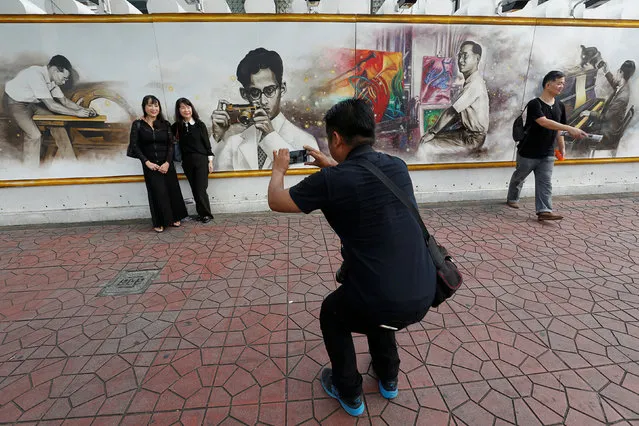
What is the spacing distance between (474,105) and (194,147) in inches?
197

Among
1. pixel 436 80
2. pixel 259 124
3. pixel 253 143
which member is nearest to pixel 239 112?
pixel 259 124

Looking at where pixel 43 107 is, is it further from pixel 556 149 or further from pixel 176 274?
pixel 556 149

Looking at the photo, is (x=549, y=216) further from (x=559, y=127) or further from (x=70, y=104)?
(x=70, y=104)

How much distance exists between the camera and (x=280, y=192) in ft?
5.63

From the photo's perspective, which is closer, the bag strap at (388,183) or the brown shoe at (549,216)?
the bag strap at (388,183)

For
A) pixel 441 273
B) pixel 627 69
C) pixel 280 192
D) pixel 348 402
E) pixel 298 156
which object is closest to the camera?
pixel 280 192

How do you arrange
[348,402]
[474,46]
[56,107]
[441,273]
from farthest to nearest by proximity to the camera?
[474,46] < [56,107] < [348,402] < [441,273]

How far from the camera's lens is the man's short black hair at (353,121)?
1.65 m

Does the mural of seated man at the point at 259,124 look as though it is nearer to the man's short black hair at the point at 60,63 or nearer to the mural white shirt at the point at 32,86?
the man's short black hair at the point at 60,63

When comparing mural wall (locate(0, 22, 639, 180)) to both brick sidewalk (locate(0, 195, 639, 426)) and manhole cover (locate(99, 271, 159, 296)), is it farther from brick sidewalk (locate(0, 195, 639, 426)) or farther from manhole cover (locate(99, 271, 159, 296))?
manhole cover (locate(99, 271, 159, 296))

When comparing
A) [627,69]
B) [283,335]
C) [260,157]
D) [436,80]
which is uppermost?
[627,69]

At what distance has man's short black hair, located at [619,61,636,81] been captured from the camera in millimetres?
5980

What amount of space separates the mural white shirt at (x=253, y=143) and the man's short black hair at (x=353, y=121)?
400 cm

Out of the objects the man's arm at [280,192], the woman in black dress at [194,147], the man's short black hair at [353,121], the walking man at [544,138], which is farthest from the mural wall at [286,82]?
the man's short black hair at [353,121]
